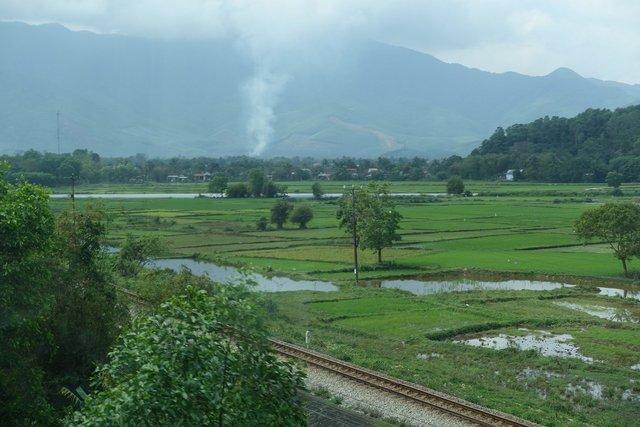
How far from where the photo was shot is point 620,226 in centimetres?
3372

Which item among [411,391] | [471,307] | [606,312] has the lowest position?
[606,312]

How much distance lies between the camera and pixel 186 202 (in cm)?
7806

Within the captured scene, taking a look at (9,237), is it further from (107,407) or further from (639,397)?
(639,397)

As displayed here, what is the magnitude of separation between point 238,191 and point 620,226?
56.9 meters

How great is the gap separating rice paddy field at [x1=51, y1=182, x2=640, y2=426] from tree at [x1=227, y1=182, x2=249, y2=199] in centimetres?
2509

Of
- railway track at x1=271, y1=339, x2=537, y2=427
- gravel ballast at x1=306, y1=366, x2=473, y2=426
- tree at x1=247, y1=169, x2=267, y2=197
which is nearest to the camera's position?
railway track at x1=271, y1=339, x2=537, y2=427

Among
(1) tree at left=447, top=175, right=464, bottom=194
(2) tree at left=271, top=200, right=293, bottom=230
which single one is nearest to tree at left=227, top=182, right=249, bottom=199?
(1) tree at left=447, top=175, right=464, bottom=194

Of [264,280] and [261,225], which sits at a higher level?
[261,225]

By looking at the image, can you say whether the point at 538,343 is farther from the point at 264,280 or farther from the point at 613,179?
the point at 613,179

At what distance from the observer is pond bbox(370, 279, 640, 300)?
104ft

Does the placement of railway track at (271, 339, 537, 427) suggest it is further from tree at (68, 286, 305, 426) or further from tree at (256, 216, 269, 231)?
tree at (256, 216, 269, 231)

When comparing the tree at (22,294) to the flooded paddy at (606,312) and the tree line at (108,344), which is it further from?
the flooded paddy at (606,312)

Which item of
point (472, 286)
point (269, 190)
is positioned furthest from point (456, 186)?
point (472, 286)

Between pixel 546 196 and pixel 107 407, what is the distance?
246 ft
